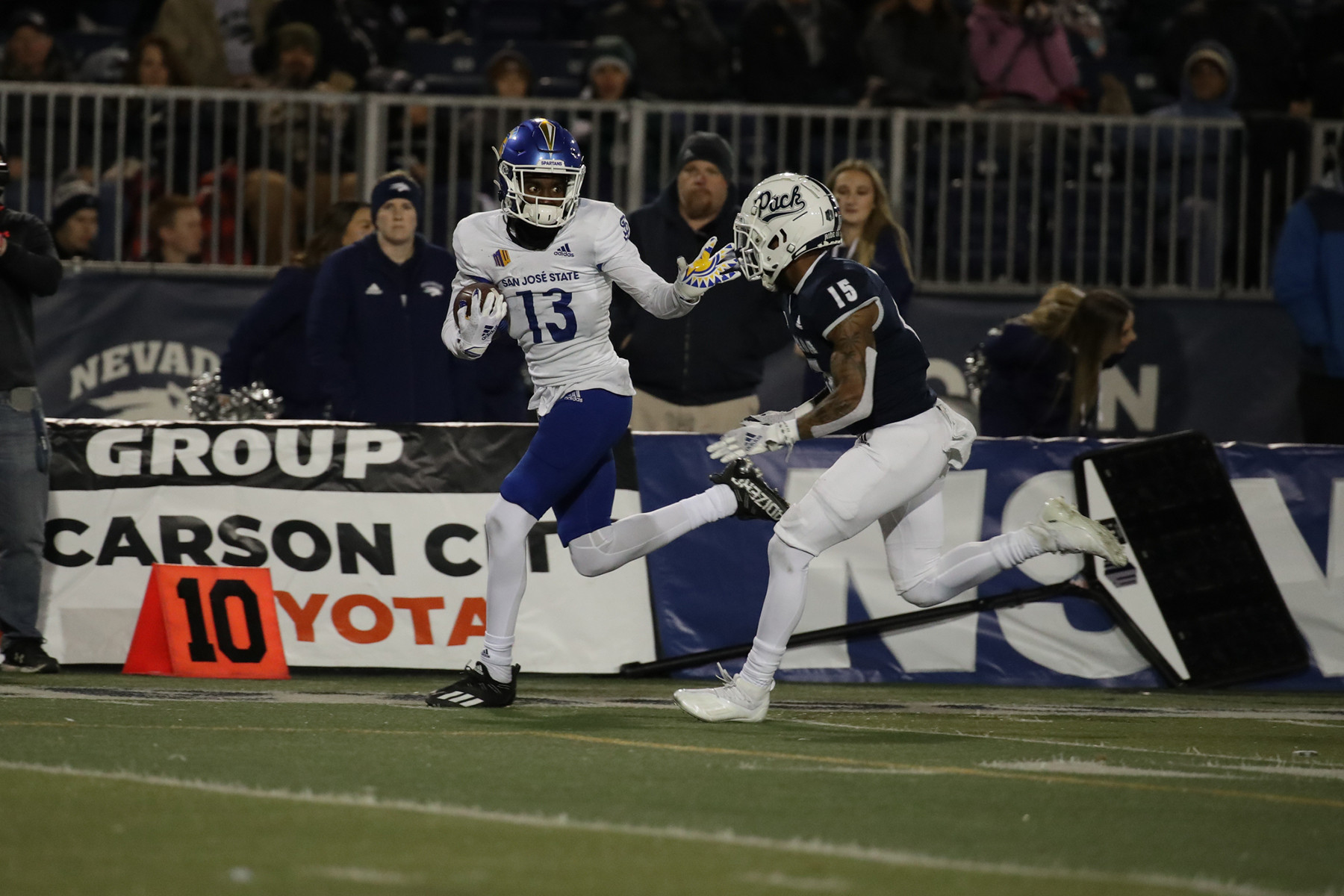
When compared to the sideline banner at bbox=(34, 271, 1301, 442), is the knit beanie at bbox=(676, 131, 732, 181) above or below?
above

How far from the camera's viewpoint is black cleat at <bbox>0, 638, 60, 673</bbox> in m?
8.04

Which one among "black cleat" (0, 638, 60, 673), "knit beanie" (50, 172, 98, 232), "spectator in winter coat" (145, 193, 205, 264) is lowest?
"black cleat" (0, 638, 60, 673)

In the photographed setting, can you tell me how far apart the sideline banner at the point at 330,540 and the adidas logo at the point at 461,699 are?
4.54 ft

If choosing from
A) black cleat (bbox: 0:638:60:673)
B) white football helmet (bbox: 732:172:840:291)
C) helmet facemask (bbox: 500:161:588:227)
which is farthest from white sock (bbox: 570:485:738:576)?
black cleat (bbox: 0:638:60:673)

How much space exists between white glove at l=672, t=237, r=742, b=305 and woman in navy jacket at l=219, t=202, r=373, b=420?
3.31 metres

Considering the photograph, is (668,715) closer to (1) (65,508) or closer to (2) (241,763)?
(2) (241,763)

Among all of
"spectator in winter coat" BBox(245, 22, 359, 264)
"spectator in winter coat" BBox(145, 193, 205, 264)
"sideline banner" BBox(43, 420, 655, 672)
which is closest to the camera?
"sideline banner" BBox(43, 420, 655, 672)

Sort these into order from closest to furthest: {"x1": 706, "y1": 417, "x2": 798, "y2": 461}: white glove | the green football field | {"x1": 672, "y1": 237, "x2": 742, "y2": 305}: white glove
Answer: the green football field < {"x1": 706, "y1": 417, "x2": 798, "y2": 461}: white glove < {"x1": 672, "y1": 237, "x2": 742, "y2": 305}: white glove

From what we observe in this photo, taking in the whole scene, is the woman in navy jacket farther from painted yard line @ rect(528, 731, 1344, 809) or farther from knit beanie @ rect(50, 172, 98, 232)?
painted yard line @ rect(528, 731, 1344, 809)

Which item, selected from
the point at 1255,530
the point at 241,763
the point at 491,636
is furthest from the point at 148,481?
the point at 1255,530

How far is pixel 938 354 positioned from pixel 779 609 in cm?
522

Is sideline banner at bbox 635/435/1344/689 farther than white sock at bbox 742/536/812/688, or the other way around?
sideline banner at bbox 635/435/1344/689

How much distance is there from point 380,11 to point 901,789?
984 centimetres

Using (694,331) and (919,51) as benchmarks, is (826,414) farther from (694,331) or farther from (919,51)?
(919,51)
